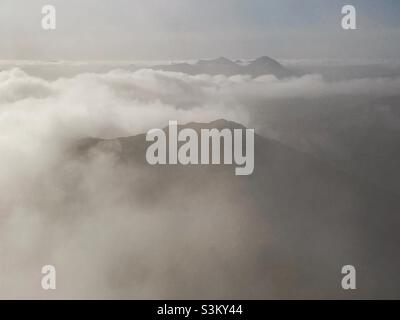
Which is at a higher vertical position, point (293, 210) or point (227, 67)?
point (227, 67)

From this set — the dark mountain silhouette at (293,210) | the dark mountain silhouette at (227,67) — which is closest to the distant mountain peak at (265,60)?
the dark mountain silhouette at (227,67)

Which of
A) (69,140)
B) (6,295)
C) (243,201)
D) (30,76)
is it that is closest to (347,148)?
(243,201)

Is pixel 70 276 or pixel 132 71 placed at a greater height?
pixel 132 71

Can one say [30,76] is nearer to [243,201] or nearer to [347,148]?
[243,201]

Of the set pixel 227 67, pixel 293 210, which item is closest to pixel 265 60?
pixel 227 67

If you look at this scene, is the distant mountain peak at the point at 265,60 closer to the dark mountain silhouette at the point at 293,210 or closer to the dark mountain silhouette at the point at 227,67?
the dark mountain silhouette at the point at 227,67

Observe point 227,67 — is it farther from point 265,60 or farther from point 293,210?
point 293,210

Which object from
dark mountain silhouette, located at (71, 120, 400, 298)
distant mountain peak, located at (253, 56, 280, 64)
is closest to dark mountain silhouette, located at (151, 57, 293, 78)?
distant mountain peak, located at (253, 56, 280, 64)

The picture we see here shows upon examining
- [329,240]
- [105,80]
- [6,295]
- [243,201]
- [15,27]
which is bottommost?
[6,295]
